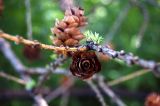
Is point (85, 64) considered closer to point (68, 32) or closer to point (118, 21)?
point (68, 32)

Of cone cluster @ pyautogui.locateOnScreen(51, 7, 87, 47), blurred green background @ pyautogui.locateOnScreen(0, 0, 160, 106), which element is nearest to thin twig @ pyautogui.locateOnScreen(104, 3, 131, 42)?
blurred green background @ pyautogui.locateOnScreen(0, 0, 160, 106)

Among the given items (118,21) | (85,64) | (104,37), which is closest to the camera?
(85,64)

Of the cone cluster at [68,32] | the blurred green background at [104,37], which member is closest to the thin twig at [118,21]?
the blurred green background at [104,37]

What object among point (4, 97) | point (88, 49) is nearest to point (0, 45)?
point (4, 97)

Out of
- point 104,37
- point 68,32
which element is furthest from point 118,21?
point 68,32

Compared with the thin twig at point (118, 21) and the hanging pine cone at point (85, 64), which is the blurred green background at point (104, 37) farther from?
the hanging pine cone at point (85, 64)

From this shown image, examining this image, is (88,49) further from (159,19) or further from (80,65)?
(159,19)
